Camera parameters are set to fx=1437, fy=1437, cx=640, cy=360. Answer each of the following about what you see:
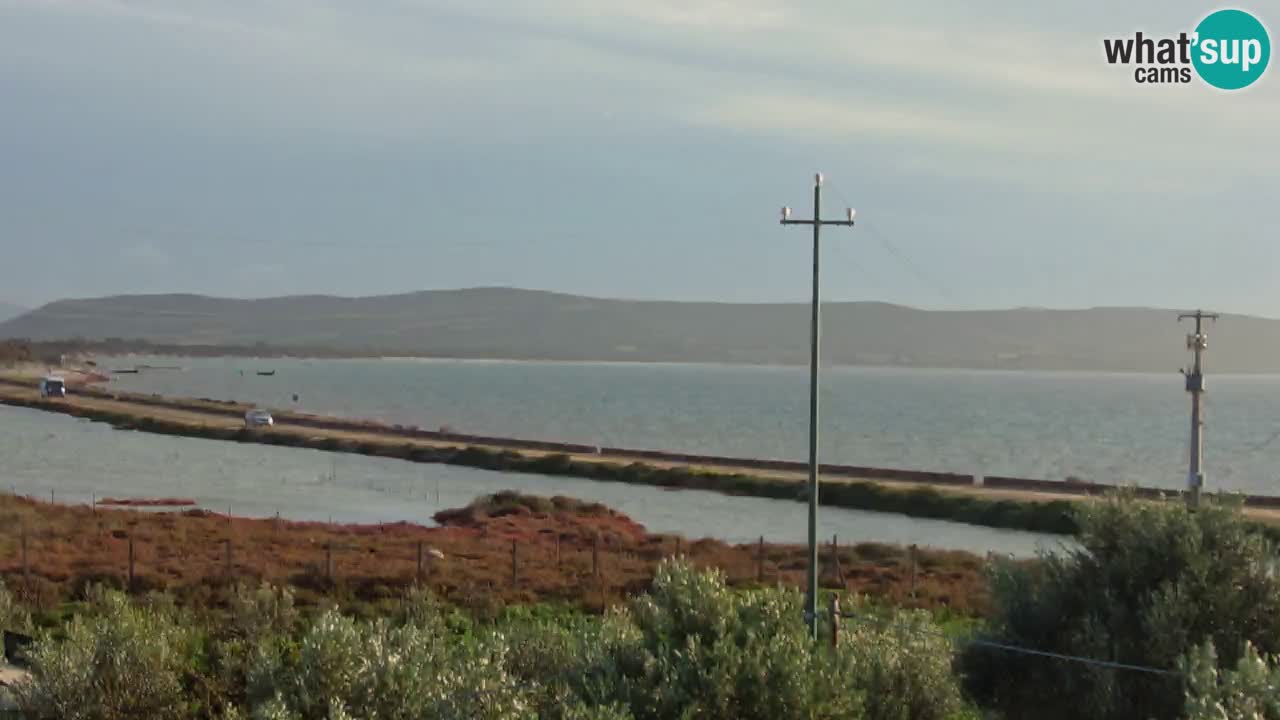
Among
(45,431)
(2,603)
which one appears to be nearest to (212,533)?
(2,603)

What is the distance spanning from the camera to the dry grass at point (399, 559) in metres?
31.7

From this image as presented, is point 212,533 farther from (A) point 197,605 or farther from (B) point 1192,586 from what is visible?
(B) point 1192,586

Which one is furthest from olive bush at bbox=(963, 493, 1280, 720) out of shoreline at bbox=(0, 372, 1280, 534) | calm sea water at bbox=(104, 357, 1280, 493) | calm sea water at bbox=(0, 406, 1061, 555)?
calm sea water at bbox=(104, 357, 1280, 493)

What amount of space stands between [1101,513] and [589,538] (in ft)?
122

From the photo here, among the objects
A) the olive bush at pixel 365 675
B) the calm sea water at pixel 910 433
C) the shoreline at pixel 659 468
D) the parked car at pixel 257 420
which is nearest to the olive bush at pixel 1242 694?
the olive bush at pixel 365 675

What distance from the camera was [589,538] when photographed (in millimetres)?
49562

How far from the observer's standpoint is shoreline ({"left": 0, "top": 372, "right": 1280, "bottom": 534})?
6372cm

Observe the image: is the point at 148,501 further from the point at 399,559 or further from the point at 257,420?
the point at 257,420

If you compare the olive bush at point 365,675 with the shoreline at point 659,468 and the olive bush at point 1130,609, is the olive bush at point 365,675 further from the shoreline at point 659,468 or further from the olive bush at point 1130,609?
the shoreline at point 659,468

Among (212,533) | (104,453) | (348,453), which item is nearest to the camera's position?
(212,533)

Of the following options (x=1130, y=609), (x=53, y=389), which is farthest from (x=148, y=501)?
→ (x=53, y=389)

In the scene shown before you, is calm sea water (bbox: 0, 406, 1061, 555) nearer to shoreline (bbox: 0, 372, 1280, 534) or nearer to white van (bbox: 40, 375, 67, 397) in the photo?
shoreline (bbox: 0, 372, 1280, 534)

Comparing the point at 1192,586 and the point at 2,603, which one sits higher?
the point at 1192,586

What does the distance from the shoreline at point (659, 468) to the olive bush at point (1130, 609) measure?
2309 cm
